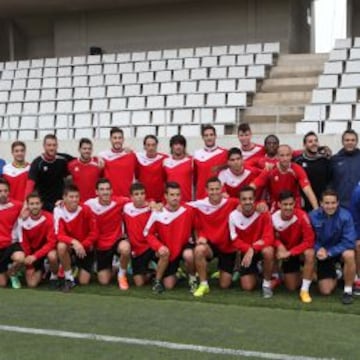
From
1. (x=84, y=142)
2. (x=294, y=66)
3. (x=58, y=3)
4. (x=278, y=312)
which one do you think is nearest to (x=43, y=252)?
(x=84, y=142)

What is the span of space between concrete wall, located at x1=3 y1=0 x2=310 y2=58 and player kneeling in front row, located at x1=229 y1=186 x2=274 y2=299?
1285 centimetres

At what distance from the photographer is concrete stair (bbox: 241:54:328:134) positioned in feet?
41.7

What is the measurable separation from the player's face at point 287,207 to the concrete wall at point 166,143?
4313 mm

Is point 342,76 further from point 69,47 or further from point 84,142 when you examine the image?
point 69,47

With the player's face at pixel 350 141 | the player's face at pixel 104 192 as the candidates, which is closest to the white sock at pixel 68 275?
the player's face at pixel 104 192

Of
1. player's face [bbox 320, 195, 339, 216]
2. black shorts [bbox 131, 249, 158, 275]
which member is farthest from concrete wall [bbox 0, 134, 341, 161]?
black shorts [bbox 131, 249, 158, 275]

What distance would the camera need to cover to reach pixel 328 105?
1208 cm

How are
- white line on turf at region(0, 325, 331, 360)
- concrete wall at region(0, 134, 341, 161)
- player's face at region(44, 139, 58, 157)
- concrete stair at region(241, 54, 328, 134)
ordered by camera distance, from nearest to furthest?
white line on turf at region(0, 325, 331, 360) < player's face at region(44, 139, 58, 157) < concrete wall at region(0, 134, 341, 161) < concrete stair at region(241, 54, 328, 134)

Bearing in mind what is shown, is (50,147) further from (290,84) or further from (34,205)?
(290,84)

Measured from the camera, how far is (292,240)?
6.25 m

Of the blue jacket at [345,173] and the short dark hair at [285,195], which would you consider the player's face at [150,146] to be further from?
the blue jacket at [345,173]

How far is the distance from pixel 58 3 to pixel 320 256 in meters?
16.0

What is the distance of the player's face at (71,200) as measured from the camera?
6.72 metres

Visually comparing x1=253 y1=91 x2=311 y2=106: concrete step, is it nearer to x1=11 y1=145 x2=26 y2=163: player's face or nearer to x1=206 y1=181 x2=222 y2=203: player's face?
x1=11 y1=145 x2=26 y2=163: player's face
